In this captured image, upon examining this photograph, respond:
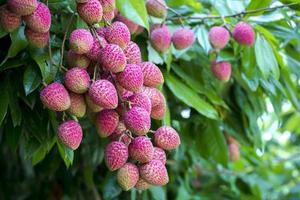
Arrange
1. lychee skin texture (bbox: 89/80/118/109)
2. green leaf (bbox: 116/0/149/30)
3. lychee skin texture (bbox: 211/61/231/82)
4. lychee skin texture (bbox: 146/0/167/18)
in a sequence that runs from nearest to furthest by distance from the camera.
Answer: lychee skin texture (bbox: 89/80/118/109) → green leaf (bbox: 116/0/149/30) → lychee skin texture (bbox: 146/0/167/18) → lychee skin texture (bbox: 211/61/231/82)

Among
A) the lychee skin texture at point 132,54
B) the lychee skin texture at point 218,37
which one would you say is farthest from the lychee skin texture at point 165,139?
the lychee skin texture at point 218,37

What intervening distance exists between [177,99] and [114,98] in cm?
55

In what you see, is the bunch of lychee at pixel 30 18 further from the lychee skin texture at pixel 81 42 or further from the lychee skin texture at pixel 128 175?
the lychee skin texture at pixel 128 175

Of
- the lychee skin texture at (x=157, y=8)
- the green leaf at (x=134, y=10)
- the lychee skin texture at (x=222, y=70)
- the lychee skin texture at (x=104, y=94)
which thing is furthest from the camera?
the lychee skin texture at (x=222, y=70)

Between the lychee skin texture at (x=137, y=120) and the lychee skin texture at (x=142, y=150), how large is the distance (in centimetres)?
1

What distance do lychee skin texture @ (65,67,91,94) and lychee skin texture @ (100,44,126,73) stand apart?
30 mm

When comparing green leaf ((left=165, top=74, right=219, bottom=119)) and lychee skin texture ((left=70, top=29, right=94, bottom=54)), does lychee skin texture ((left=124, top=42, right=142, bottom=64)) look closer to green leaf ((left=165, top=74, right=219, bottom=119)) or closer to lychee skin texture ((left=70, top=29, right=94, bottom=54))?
lychee skin texture ((left=70, top=29, right=94, bottom=54))

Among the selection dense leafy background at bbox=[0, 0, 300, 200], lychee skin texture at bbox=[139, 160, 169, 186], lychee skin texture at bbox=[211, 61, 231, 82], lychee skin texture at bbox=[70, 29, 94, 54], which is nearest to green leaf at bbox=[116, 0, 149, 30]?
dense leafy background at bbox=[0, 0, 300, 200]

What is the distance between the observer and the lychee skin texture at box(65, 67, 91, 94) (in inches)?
28.0

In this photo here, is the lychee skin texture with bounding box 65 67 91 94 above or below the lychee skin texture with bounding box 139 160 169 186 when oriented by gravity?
above

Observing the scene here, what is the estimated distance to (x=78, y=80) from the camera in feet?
2.34

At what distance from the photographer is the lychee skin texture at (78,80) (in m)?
0.71

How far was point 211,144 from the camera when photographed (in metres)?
1.31

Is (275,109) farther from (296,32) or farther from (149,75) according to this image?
(149,75)
